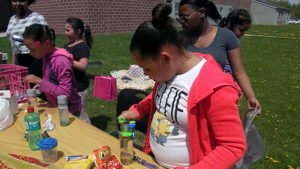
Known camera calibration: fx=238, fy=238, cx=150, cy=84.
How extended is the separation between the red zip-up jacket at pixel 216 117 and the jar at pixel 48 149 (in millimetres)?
803

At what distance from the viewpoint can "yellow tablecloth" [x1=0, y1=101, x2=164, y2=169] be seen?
59.9 inches

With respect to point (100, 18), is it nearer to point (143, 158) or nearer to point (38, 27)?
point (38, 27)

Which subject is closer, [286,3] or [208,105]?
[208,105]

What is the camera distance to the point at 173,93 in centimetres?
126

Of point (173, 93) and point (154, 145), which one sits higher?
point (173, 93)

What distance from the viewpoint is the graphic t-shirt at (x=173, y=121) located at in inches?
47.4

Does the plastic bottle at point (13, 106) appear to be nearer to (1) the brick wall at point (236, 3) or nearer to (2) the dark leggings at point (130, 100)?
(2) the dark leggings at point (130, 100)

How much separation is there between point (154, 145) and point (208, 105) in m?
0.49

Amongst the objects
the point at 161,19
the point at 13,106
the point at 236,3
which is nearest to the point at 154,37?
the point at 161,19

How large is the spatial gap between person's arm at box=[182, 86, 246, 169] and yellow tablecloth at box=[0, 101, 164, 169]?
20.7 inches

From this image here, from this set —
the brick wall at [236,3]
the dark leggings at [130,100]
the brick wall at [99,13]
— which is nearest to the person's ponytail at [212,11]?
the dark leggings at [130,100]

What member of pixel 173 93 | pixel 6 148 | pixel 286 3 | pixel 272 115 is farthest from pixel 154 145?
pixel 286 3

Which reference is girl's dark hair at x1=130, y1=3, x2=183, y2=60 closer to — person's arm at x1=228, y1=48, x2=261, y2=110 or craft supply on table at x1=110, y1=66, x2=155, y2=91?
person's arm at x1=228, y1=48, x2=261, y2=110

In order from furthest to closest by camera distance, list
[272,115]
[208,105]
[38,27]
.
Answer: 1. [272,115]
2. [38,27]
3. [208,105]
